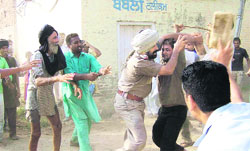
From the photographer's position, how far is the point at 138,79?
3705mm

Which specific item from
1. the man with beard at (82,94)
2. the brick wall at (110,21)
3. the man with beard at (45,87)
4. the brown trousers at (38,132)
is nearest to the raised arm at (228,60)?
the man with beard at (82,94)

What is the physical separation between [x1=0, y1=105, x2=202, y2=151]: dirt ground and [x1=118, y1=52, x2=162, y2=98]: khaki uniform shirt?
1.71m

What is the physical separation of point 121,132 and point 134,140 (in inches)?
104

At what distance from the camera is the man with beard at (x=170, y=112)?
12.9 ft

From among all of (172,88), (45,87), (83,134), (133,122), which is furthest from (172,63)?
(45,87)

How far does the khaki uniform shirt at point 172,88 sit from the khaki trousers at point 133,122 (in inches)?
17.3

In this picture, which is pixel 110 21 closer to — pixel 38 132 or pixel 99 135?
pixel 99 135

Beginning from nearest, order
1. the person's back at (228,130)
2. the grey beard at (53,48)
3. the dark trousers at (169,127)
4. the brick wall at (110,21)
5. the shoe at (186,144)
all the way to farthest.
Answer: the person's back at (228,130), the dark trousers at (169,127), the grey beard at (53,48), the shoe at (186,144), the brick wall at (110,21)

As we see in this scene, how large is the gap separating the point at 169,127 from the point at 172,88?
544 millimetres

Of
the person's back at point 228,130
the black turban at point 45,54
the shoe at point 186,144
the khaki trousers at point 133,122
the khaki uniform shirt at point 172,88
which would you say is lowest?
the shoe at point 186,144

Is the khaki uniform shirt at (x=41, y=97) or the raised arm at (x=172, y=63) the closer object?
the raised arm at (x=172, y=63)

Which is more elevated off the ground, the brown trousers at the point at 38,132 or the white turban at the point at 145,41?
the white turban at the point at 145,41

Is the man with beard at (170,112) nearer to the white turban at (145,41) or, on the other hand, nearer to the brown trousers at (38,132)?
the white turban at (145,41)

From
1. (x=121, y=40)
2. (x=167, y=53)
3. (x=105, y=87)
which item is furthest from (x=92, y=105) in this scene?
(x=121, y=40)
